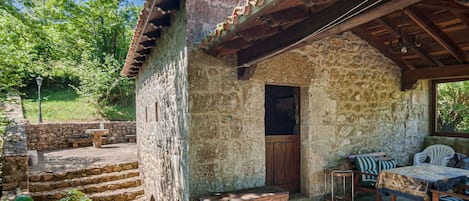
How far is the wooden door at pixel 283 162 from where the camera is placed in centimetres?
440

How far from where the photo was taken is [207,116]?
134 inches

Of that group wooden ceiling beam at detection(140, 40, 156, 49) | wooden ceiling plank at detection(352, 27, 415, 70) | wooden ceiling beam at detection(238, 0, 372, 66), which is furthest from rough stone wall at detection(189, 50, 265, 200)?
wooden ceiling plank at detection(352, 27, 415, 70)

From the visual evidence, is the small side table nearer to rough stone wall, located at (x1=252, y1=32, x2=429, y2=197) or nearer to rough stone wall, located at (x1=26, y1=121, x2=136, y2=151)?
rough stone wall, located at (x1=252, y1=32, x2=429, y2=197)

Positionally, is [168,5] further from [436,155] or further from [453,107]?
[453,107]

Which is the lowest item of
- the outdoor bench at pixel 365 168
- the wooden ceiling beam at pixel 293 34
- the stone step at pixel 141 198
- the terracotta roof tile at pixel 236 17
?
the stone step at pixel 141 198

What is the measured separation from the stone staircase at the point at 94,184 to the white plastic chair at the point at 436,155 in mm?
6603

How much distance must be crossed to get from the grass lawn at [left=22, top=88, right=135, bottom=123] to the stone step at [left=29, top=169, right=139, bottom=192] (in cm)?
711

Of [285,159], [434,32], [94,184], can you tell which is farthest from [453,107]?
[94,184]

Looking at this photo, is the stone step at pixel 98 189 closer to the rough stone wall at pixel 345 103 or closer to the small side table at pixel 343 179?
the rough stone wall at pixel 345 103

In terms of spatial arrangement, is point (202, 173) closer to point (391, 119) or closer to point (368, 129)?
point (368, 129)

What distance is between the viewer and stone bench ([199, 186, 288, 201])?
316 centimetres

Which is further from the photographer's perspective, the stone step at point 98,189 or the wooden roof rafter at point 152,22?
the stone step at point 98,189

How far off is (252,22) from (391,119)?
460 cm

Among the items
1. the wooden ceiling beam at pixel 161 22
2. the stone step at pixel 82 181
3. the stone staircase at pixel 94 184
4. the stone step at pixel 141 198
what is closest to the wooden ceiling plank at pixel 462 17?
the wooden ceiling beam at pixel 161 22
